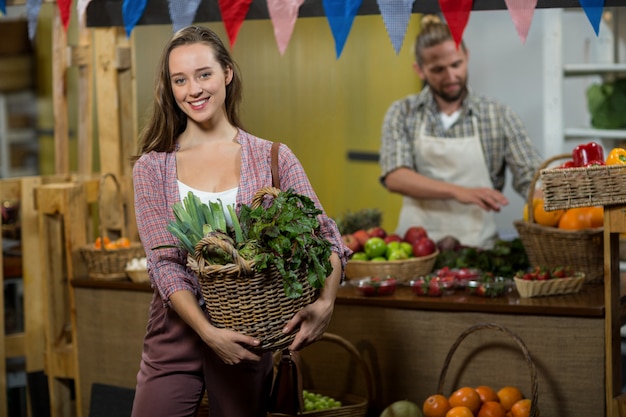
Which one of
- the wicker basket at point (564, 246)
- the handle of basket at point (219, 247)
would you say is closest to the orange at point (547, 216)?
the wicker basket at point (564, 246)

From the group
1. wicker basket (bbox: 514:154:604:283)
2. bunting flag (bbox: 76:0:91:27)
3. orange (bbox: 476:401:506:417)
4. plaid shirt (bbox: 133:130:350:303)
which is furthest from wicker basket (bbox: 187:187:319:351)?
bunting flag (bbox: 76:0:91:27)

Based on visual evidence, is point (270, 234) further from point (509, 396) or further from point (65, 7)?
point (65, 7)

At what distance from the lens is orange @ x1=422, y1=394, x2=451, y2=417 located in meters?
3.38

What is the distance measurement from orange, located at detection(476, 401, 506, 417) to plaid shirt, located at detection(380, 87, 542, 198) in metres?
1.64

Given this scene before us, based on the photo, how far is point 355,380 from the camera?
394 centimetres

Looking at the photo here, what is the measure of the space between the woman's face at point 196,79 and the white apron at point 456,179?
2383mm

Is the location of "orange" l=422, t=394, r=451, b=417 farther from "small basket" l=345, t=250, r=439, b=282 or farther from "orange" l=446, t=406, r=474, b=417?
"small basket" l=345, t=250, r=439, b=282

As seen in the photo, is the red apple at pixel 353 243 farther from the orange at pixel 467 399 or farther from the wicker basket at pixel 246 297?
the wicker basket at pixel 246 297

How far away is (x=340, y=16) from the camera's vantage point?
3.71 meters

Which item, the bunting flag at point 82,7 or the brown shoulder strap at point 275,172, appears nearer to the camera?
the brown shoulder strap at point 275,172

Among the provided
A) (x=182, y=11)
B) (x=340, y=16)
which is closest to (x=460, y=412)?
(x=340, y=16)

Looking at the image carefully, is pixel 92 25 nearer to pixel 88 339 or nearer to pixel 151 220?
pixel 88 339

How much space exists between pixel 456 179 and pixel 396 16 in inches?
63.7

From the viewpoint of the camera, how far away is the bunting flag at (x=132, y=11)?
4.06 m
